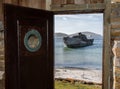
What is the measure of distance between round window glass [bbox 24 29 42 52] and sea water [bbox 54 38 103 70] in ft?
7.70

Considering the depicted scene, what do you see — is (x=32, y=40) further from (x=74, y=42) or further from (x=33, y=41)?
(x=74, y=42)

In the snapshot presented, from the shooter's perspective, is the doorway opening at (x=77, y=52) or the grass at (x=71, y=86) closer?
the doorway opening at (x=77, y=52)

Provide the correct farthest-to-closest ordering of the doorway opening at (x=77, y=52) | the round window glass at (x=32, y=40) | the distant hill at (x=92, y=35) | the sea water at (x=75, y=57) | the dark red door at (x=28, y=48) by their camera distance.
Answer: the sea water at (x=75, y=57)
the doorway opening at (x=77, y=52)
the distant hill at (x=92, y=35)
the round window glass at (x=32, y=40)
the dark red door at (x=28, y=48)

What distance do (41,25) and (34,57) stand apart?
0.49 m

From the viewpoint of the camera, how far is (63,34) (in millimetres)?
5348

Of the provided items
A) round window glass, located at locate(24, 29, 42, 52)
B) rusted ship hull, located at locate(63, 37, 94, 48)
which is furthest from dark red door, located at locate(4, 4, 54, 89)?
rusted ship hull, located at locate(63, 37, 94, 48)

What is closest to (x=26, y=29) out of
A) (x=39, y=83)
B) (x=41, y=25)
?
(x=41, y=25)

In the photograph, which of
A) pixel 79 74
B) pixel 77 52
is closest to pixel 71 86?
pixel 79 74

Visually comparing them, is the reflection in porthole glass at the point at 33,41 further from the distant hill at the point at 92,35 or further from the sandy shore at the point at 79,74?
the sandy shore at the point at 79,74

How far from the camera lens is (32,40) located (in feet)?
9.51

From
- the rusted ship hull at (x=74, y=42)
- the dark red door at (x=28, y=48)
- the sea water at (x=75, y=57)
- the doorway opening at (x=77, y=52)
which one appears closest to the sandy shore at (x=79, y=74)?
the doorway opening at (x=77, y=52)

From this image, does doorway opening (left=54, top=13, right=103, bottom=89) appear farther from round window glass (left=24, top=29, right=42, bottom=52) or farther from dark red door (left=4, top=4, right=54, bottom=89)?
round window glass (left=24, top=29, right=42, bottom=52)

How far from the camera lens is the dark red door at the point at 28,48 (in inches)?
92.7

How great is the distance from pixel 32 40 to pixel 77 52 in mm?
2795
